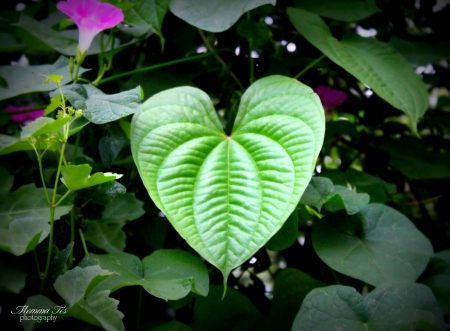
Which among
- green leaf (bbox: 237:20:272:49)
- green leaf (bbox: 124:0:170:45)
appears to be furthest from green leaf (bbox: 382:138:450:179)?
green leaf (bbox: 124:0:170:45)

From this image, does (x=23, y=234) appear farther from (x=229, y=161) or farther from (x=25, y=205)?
(x=229, y=161)

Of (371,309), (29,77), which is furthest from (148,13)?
(371,309)

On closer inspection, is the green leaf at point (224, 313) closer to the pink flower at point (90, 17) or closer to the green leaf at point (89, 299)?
the green leaf at point (89, 299)

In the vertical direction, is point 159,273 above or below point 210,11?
below

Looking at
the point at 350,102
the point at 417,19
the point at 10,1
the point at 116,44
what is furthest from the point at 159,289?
the point at 417,19

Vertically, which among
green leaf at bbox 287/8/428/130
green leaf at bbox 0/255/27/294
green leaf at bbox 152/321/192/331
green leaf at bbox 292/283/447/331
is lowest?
green leaf at bbox 152/321/192/331

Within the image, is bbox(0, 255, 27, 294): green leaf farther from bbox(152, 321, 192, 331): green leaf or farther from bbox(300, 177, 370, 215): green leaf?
bbox(300, 177, 370, 215): green leaf
